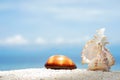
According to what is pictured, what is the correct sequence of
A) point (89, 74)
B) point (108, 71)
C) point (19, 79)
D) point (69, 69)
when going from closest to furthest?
point (19, 79)
point (89, 74)
point (108, 71)
point (69, 69)

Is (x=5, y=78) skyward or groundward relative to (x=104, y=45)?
groundward

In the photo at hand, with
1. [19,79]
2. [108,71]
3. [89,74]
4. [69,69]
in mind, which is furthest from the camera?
[69,69]

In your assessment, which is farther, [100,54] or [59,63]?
[59,63]

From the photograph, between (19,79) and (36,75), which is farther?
(36,75)

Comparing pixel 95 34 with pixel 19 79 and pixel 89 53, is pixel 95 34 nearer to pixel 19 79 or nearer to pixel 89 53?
pixel 89 53

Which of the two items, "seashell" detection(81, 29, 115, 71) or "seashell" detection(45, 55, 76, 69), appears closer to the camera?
"seashell" detection(81, 29, 115, 71)

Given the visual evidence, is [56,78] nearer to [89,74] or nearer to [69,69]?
[89,74]

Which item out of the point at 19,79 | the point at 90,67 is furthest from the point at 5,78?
the point at 90,67

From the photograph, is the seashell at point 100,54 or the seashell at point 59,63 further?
the seashell at point 59,63
